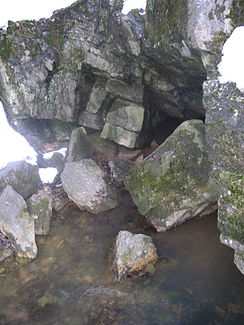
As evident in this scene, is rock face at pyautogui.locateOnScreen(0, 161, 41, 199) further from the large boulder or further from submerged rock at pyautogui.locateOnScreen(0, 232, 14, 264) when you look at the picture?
the large boulder

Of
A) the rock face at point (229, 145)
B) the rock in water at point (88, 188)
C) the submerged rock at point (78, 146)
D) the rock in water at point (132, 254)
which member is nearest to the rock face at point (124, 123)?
the submerged rock at point (78, 146)

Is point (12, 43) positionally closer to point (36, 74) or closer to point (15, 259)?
point (36, 74)

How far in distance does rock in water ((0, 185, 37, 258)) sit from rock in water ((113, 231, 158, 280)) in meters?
2.36

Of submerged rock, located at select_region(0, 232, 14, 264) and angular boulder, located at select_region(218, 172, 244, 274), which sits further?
submerged rock, located at select_region(0, 232, 14, 264)

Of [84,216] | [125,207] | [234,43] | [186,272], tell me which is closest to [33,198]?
[84,216]

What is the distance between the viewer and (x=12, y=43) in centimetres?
1072

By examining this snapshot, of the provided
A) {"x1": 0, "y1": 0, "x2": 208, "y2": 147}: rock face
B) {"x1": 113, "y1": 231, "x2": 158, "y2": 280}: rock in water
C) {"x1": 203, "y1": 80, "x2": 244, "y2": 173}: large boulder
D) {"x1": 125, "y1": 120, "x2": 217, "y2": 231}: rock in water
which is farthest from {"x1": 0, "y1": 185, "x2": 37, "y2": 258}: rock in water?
{"x1": 203, "y1": 80, "x2": 244, "y2": 173}: large boulder

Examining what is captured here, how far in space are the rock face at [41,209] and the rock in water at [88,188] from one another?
2.12 feet

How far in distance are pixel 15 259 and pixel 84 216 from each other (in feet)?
7.48

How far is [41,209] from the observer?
9.66 metres

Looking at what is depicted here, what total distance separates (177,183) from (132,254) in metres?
2.33

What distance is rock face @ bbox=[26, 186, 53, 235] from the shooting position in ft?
30.6

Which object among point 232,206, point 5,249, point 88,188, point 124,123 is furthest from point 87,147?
point 232,206

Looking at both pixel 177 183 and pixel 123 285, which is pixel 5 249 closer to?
pixel 123 285
